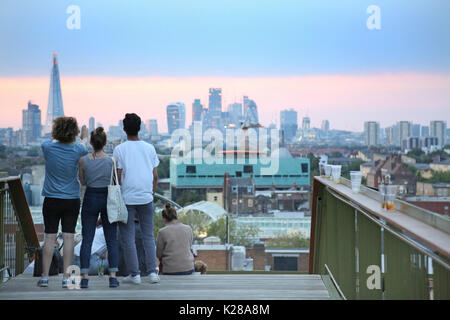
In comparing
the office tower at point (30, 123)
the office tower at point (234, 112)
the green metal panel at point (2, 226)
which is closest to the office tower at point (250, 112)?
the office tower at point (234, 112)

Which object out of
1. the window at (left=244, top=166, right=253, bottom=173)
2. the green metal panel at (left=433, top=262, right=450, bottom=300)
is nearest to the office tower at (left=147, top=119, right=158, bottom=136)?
the window at (left=244, top=166, right=253, bottom=173)

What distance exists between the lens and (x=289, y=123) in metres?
50.0

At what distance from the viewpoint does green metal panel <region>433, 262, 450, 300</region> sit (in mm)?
1435

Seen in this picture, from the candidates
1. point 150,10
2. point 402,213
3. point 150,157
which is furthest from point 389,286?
point 150,10

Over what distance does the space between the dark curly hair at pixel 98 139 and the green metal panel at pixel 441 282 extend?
221cm

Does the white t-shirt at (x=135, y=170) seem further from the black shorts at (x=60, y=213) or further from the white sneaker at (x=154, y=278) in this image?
the white sneaker at (x=154, y=278)

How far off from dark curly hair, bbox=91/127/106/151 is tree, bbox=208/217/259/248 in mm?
28068

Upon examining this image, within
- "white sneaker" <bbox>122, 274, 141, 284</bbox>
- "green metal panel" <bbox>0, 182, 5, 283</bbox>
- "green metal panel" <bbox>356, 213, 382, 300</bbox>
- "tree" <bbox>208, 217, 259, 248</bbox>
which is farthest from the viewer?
"tree" <bbox>208, 217, 259, 248</bbox>

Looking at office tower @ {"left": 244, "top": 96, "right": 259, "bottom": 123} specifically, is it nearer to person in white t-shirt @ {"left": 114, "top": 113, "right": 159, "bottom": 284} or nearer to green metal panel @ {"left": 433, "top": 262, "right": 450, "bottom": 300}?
person in white t-shirt @ {"left": 114, "top": 113, "right": 159, "bottom": 284}

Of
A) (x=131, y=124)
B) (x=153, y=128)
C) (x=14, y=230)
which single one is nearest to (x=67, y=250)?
(x=131, y=124)

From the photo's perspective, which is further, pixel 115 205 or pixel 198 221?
pixel 198 221

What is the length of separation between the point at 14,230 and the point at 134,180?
56.2 inches

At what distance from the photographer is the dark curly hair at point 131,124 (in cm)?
333

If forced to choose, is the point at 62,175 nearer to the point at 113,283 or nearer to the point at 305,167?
the point at 113,283
